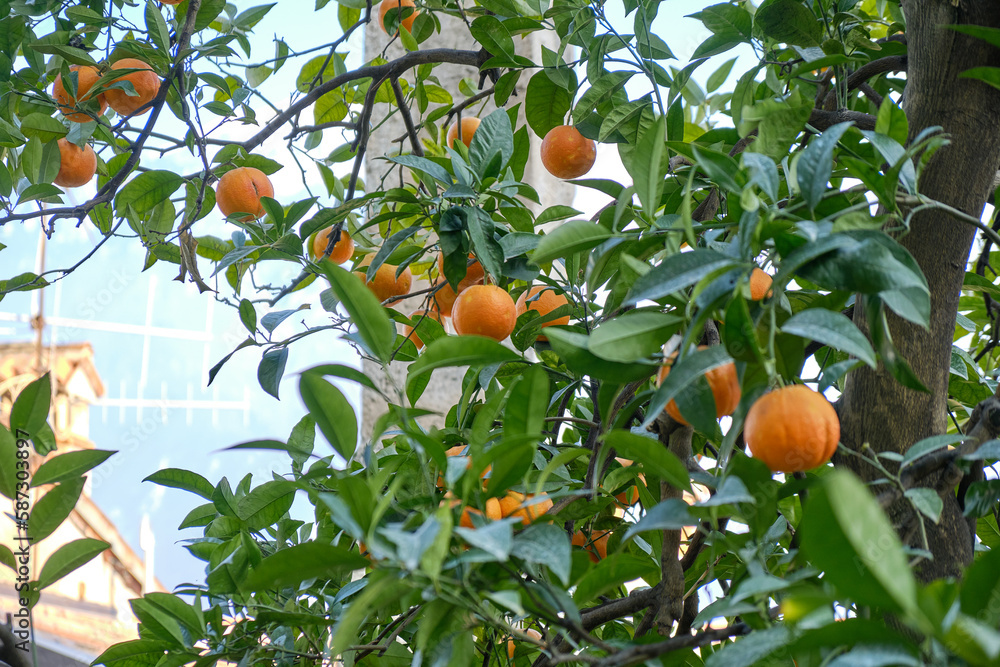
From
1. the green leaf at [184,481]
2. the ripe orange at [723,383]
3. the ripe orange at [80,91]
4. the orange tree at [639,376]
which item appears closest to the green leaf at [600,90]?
the orange tree at [639,376]

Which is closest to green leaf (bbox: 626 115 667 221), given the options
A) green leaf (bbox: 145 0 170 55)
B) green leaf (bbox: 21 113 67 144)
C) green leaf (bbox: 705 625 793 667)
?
green leaf (bbox: 705 625 793 667)

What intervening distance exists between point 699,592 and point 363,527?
1.00 feet

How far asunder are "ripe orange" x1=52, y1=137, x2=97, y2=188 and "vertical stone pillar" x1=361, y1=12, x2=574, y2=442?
0.42m

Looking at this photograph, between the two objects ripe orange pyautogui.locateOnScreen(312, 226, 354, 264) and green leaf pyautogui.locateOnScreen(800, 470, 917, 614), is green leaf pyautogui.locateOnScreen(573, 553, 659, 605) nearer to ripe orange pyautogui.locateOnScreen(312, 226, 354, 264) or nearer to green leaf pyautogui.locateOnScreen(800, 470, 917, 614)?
green leaf pyautogui.locateOnScreen(800, 470, 917, 614)

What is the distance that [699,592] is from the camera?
0.55 m

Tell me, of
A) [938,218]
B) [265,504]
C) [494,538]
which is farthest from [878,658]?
[265,504]

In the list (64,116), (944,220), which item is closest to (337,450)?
(944,220)

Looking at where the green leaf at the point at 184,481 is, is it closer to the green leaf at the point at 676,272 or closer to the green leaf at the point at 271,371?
the green leaf at the point at 271,371

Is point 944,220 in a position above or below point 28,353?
above

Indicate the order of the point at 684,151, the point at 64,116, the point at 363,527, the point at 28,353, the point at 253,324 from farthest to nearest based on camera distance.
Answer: the point at 28,353
the point at 64,116
the point at 253,324
the point at 684,151
the point at 363,527

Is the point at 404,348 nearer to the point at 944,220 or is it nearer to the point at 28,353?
the point at 944,220

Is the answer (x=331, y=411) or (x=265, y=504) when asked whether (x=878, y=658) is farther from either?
(x=265, y=504)

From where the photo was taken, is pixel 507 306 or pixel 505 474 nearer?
pixel 505 474

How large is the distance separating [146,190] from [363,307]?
58cm
